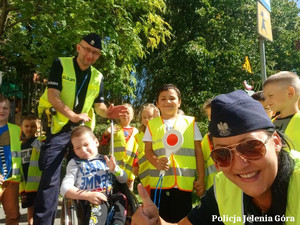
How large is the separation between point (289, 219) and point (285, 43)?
63.2ft

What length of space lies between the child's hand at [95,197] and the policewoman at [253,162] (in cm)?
154

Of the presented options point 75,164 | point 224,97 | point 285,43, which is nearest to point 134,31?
point 75,164

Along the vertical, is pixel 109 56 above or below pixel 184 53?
below

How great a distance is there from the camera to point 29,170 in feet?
14.1

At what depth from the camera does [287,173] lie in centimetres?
135

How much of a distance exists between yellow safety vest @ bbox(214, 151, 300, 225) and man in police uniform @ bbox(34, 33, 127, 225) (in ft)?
6.45

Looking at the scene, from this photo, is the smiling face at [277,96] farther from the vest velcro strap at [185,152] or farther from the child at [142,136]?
the child at [142,136]

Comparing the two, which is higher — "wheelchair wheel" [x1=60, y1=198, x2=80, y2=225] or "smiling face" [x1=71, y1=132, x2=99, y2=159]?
"smiling face" [x1=71, y1=132, x2=99, y2=159]

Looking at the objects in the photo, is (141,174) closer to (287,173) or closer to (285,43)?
(287,173)

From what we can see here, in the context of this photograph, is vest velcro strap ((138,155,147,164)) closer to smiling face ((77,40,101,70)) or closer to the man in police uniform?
the man in police uniform

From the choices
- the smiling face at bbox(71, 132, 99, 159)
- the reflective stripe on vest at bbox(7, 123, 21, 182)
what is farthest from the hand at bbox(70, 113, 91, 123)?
the reflective stripe on vest at bbox(7, 123, 21, 182)

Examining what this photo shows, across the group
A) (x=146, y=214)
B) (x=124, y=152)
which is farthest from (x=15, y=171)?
(x=146, y=214)

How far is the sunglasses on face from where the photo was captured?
53.2 inches

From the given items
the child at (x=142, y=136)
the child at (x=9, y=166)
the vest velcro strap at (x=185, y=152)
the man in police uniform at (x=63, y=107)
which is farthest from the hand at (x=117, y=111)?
the child at (x=142, y=136)
